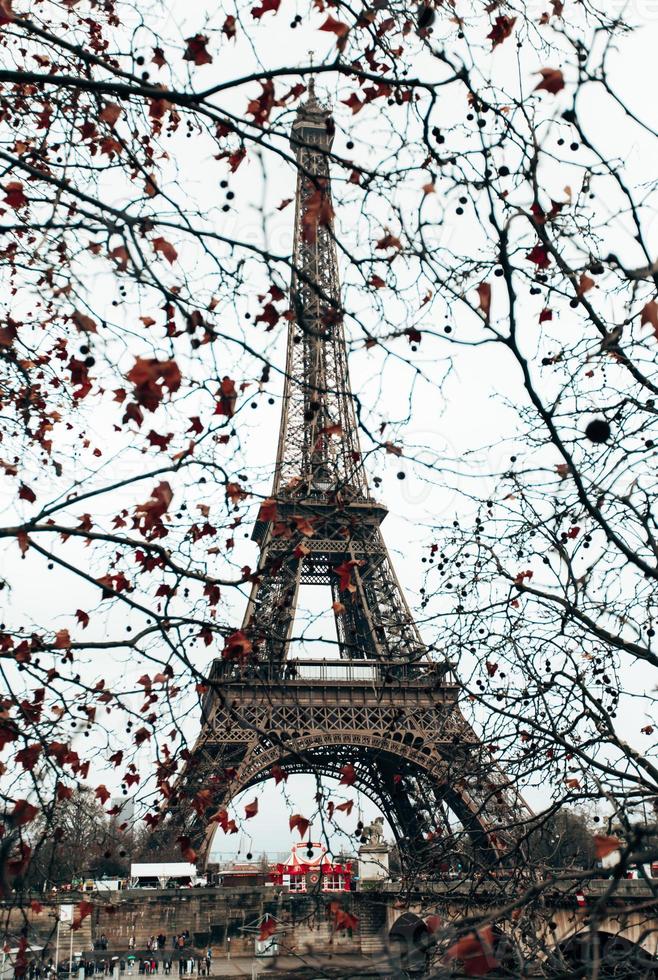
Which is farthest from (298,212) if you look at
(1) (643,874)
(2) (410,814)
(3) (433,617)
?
(1) (643,874)

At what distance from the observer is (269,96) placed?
6746mm

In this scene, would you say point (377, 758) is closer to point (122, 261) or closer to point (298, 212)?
point (298, 212)

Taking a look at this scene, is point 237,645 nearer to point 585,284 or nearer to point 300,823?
point 300,823

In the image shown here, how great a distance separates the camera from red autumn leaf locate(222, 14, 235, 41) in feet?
23.0

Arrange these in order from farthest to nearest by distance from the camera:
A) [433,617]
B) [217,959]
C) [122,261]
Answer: [217,959] → [433,617] → [122,261]

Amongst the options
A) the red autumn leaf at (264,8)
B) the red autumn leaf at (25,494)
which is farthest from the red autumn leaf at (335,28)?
the red autumn leaf at (25,494)

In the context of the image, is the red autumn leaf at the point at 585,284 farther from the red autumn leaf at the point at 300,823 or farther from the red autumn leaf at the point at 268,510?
the red autumn leaf at the point at 300,823

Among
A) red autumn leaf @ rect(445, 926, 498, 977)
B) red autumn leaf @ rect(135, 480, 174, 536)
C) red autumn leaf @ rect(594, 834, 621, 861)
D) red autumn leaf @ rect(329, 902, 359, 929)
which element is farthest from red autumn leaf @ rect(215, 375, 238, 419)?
red autumn leaf @ rect(445, 926, 498, 977)

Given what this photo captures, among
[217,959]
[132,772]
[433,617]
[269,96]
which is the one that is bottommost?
[217,959]

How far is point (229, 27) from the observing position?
7.02 metres

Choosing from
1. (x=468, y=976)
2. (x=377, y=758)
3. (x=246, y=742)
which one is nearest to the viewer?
(x=468, y=976)

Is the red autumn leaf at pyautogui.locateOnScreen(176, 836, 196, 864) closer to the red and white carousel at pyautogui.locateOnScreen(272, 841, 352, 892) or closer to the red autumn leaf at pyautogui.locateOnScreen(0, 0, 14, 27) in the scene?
the red and white carousel at pyautogui.locateOnScreen(272, 841, 352, 892)

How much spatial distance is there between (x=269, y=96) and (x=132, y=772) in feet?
17.9

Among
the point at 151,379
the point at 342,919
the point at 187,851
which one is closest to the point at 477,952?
the point at 151,379
